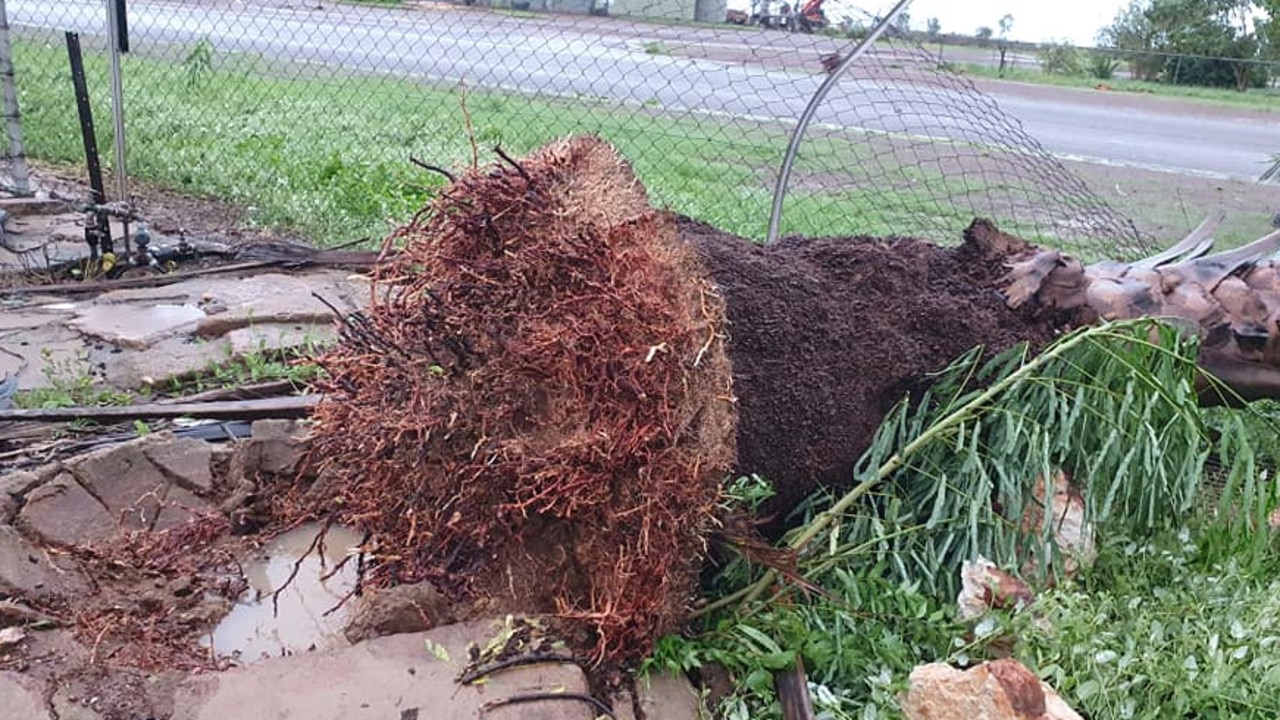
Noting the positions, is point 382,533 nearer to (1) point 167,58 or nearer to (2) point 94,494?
(2) point 94,494

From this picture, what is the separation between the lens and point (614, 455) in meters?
2.76

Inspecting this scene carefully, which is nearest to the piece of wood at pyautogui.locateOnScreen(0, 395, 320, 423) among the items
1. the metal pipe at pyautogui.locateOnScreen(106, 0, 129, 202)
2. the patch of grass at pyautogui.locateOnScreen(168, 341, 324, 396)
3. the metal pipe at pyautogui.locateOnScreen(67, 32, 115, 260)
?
the patch of grass at pyautogui.locateOnScreen(168, 341, 324, 396)

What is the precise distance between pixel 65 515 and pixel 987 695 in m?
2.46

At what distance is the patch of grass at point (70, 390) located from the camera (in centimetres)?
407

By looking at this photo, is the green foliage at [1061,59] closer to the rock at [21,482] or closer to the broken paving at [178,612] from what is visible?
the broken paving at [178,612]

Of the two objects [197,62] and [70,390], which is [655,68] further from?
[70,390]

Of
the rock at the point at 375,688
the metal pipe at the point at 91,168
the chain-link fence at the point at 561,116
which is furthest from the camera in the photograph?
the chain-link fence at the point at 561,116

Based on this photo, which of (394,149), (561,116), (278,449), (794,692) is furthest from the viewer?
(561,116)

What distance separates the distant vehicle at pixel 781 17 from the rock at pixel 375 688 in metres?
4.05

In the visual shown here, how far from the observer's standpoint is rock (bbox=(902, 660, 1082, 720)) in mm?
2480

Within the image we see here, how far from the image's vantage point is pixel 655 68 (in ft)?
27.3

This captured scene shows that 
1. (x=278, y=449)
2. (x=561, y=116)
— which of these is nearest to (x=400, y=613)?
(x=278, y=449)

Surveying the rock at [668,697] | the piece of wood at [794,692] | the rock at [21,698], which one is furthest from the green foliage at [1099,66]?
the rock at [21,698]

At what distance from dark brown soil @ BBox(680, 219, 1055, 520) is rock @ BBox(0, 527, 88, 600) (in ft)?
5.86
